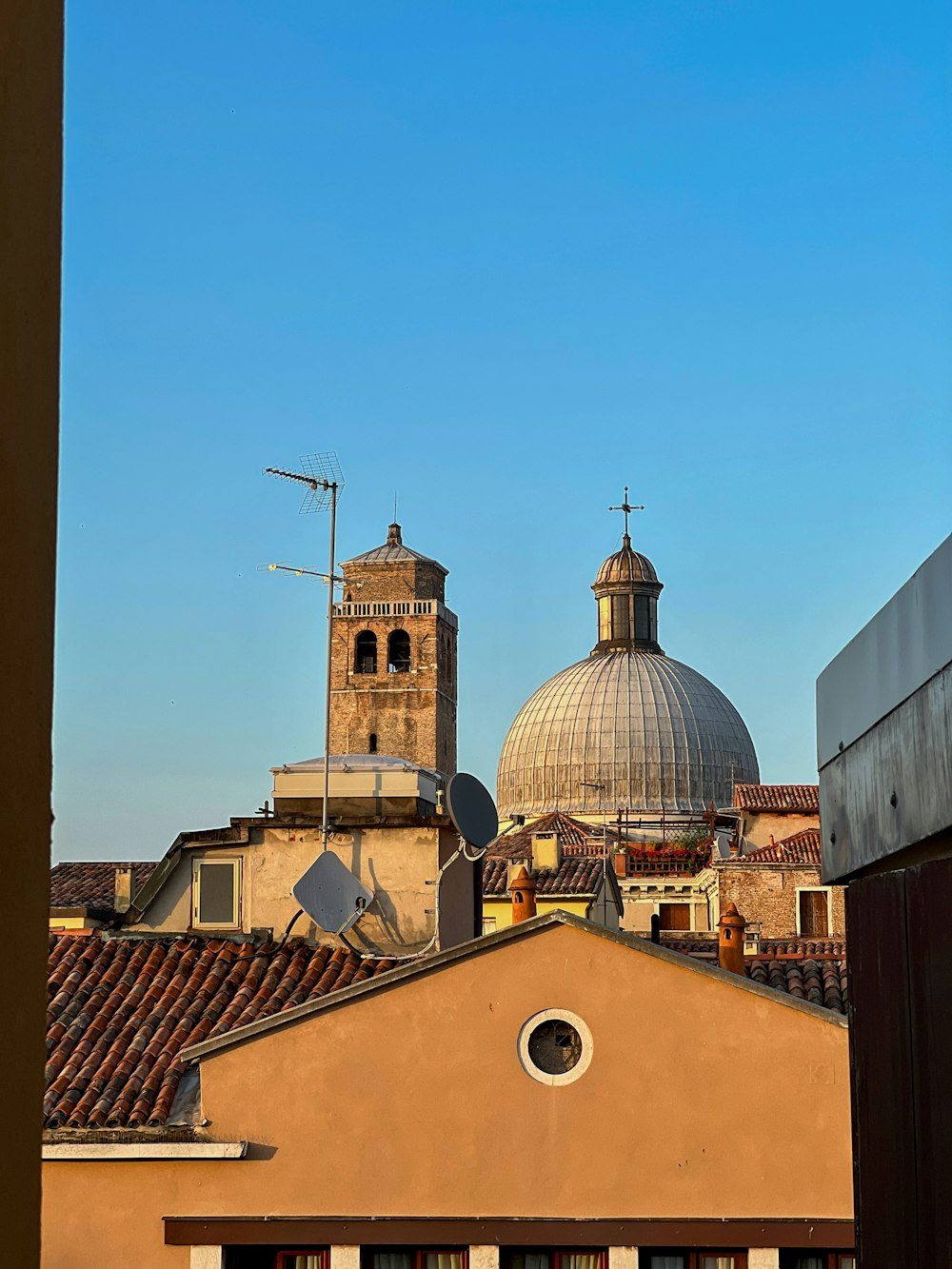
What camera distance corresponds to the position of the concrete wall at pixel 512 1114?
10.5m

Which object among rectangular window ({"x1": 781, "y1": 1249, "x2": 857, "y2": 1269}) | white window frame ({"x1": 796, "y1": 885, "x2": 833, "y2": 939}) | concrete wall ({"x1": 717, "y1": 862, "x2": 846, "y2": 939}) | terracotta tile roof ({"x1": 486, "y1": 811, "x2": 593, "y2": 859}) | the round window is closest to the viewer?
rectangular window ({"x1": 781, "y1": 1249, "x2": 857, "y2": 1269})

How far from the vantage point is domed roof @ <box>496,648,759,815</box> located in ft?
232

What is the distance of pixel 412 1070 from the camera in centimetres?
1084

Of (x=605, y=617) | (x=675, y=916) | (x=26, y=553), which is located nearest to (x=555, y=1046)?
(x=26, y=553)

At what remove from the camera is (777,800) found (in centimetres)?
4566

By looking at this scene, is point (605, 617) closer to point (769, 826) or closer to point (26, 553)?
point (769, 826)

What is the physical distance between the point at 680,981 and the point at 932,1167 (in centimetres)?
832

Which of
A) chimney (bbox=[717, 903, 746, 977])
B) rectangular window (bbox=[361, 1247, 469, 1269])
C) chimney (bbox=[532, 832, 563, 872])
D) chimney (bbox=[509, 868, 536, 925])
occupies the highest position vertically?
chimney (bbox=[532, 832, 563, 872])

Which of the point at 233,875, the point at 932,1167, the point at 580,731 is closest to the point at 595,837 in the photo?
the point at 580,731

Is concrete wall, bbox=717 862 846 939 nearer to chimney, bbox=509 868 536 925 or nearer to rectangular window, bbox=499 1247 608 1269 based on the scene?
chimney, bbox=509 868 536 925

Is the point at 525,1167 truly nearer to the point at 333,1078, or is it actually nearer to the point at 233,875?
the point at 333,1078

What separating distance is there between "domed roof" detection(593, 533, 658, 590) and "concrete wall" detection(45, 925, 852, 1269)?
65.3 metres

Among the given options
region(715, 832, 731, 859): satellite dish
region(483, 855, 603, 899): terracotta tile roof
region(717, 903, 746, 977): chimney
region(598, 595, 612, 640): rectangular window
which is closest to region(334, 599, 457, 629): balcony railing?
region(598, 595, 612, 640): rectangular window

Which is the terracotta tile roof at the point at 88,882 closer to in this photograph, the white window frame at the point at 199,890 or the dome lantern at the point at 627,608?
the white window frame at the point at 199,890
